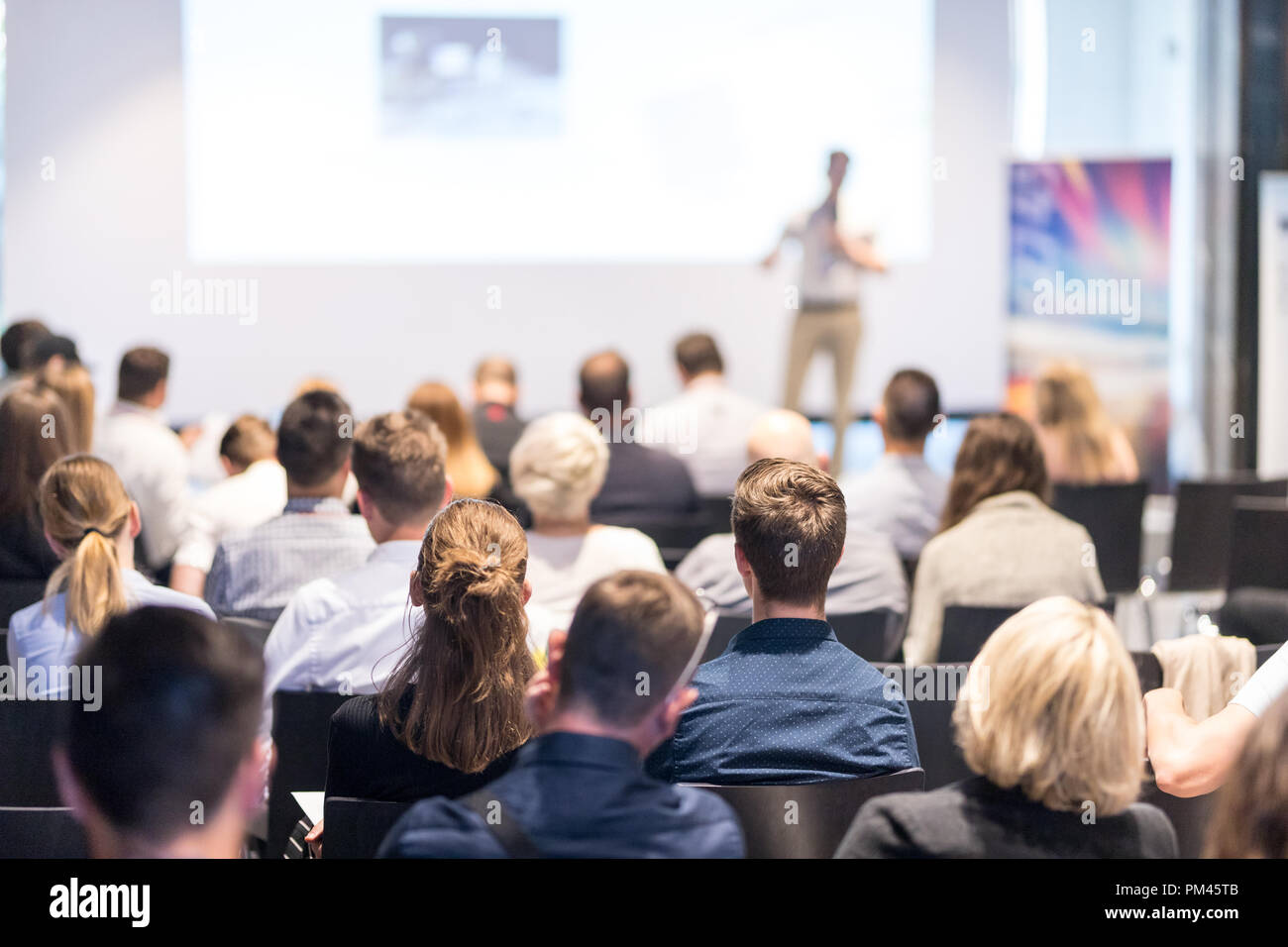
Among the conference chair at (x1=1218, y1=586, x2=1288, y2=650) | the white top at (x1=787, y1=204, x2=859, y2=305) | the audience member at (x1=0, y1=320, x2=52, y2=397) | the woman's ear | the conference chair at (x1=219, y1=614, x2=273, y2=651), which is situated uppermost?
the white top at (x1=787, y1=204, x2=859, y2=305)

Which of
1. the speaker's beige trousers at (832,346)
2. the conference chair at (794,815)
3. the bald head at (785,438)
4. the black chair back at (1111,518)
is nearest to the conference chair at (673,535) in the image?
the bald head at (785,438)

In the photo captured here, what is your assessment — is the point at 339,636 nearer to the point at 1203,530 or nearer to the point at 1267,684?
the point at 1267,684

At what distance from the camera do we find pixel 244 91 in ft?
25.0

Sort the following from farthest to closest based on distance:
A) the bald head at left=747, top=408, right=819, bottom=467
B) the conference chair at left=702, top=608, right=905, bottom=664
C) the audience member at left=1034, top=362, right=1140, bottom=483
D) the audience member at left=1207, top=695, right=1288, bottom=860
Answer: the audience member at left=1034, top=362, right=1140, bottom=483 < the bald head at left=747, top=408, right=819, bottom=467 < the conference chair at left=702, top=608, right=905, bottom=664 < the audience member at left=1207, top=695, right=1288, bottom=860

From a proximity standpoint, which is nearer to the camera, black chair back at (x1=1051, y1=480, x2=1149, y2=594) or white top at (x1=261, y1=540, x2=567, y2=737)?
white top at (x1=261, y1=540, x2=567, y2=737)

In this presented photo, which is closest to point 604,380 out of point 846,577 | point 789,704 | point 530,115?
point 846,577

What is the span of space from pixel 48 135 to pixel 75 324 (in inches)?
47.4

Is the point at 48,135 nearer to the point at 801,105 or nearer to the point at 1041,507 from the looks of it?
the point at 801,105

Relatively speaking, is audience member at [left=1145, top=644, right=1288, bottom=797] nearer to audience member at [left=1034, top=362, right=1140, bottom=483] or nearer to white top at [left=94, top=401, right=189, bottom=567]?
audience member at [left=1034, top=362, right=1140, bottom=483]

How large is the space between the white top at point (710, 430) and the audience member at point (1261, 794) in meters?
4.02

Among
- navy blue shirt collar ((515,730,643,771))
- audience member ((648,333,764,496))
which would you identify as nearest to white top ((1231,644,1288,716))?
navy blue shirt collar ((515,730,643,771))

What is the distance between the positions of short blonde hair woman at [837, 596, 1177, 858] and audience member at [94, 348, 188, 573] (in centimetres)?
357

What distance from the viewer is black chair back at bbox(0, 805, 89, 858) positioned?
172 cm
